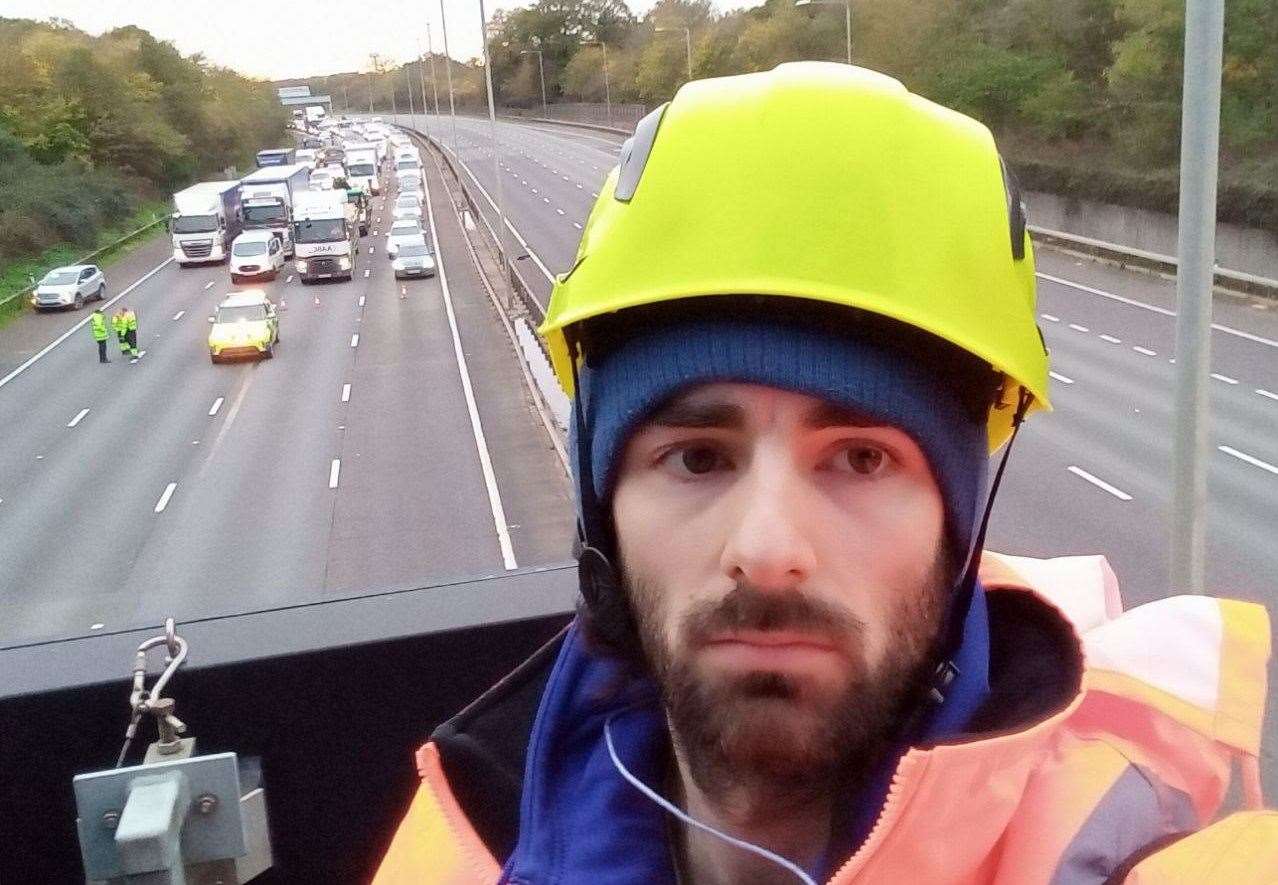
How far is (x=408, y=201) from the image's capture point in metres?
35.0

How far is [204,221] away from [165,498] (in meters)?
15.2

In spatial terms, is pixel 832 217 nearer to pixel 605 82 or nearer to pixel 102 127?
pixel 605 82

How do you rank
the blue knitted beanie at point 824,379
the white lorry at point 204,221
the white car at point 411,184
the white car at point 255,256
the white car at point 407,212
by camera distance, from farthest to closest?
1. the white car at point 411,184
2. the white car at point 407,212
3. the white car at point 255,256
4. the white lorry at point 204,221
5. the blue knitted beanie at point 824,379

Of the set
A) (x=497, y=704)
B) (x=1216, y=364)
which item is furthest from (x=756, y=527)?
(x=1216, y=364)

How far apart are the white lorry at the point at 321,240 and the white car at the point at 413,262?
1106 millimetres

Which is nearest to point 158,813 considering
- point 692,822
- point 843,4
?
point 692,822

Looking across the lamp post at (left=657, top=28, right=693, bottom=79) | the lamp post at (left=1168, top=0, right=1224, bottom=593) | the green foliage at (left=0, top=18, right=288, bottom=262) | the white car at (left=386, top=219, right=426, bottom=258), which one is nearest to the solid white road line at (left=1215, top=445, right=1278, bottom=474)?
the lamp post at (left=657, top=28, right=693, bottom=79)

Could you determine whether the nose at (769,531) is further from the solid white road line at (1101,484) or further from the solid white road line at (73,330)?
the solid white road line at (73,330)

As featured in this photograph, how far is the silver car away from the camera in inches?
789

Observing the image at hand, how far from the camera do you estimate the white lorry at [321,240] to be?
24641 millimetres

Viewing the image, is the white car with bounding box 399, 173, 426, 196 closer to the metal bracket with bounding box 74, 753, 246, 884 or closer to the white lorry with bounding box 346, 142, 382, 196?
the white lorry with bounding box 346, 142, 382, 196

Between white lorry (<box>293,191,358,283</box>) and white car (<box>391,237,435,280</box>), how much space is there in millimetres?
1106

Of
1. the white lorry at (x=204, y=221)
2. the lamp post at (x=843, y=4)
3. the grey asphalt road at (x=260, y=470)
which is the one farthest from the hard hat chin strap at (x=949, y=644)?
the white lorry at (x=204, y=221)

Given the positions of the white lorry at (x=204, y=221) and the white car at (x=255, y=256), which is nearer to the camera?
the white lorry at (x=204, y=221)
